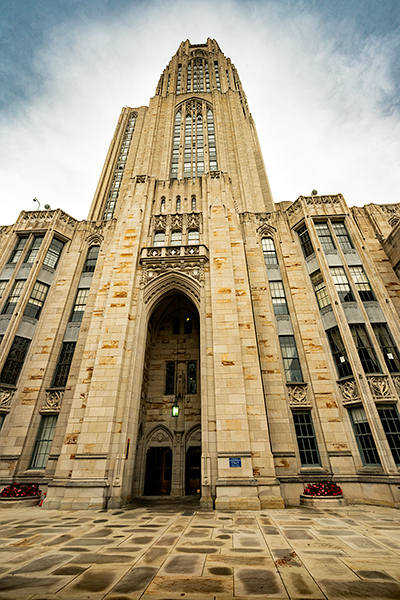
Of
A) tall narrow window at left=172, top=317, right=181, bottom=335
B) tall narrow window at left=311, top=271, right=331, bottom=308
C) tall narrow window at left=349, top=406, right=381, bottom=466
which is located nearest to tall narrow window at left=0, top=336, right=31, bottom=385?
tall narrow window at left=172, top=317, right=181, bottom=335

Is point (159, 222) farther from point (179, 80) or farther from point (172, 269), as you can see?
point (179, 80)

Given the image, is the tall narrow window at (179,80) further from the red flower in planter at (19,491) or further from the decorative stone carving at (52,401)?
the red flower in planter at (19,491)

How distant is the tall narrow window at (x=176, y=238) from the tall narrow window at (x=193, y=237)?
28.8 inches

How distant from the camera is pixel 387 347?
16.3 metres

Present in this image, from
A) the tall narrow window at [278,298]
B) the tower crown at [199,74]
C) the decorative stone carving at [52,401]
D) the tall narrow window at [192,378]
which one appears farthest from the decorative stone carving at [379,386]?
the tower crown at [199,74]

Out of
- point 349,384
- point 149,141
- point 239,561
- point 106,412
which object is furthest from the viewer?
point 149,141

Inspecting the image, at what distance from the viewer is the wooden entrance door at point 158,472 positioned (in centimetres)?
1870

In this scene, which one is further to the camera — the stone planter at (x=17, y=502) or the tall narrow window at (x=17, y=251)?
the tall narrow window at (x=17, y=251)

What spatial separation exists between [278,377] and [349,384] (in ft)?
12.7

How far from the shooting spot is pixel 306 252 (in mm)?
21203

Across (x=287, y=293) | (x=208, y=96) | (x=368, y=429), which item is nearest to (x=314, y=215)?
(x=287, y=293)

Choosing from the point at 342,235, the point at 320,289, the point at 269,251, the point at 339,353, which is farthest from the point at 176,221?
the point at 339,353

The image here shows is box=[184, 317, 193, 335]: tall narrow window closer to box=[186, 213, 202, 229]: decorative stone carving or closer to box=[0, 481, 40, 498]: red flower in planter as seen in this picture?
box=[186, 213, 202, 229]: decorative stone carving

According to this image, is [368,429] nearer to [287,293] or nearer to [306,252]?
[287,293]
